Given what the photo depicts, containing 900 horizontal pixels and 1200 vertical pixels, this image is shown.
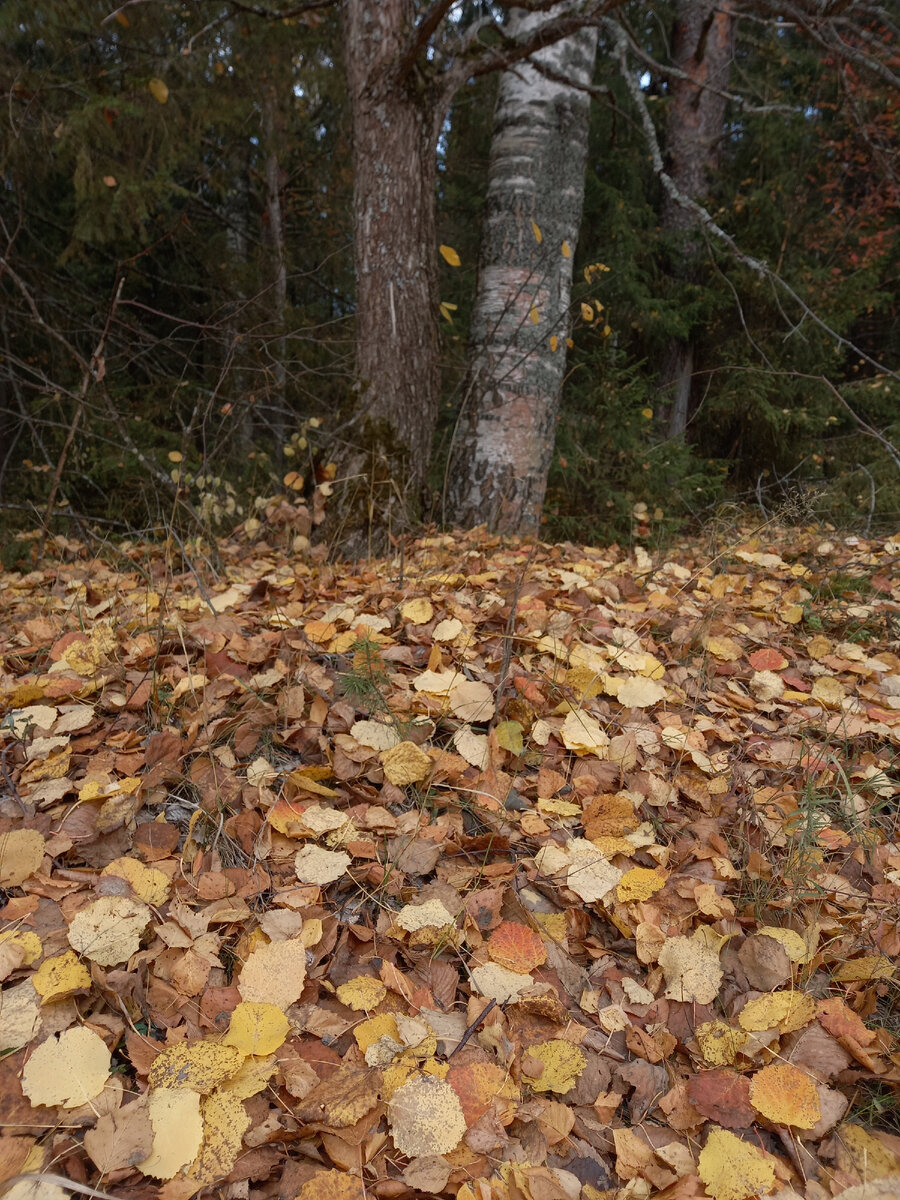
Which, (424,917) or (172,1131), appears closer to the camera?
(172,1131)

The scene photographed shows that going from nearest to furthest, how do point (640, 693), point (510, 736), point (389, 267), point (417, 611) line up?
point (510, 736)
point (640, 693)
point (417, 611)
point (389, 267)

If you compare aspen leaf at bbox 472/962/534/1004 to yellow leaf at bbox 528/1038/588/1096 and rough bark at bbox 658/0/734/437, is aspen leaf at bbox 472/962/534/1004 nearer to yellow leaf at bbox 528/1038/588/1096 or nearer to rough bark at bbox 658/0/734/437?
yellow leaf at bbox 528/1038/588/1096

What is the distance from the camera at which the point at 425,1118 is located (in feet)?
3.17

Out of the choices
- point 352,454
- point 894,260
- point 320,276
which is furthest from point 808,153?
point 352,454

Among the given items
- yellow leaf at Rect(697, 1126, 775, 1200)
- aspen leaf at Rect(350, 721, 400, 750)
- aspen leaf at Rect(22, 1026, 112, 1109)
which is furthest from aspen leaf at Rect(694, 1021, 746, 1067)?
aspen leaf at Rect(22, 1026, 112, 1109)

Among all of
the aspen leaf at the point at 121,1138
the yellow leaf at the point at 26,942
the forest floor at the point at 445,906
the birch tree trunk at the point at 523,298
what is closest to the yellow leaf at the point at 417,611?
the forest floor at the point at 445,906

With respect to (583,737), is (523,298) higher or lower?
higher

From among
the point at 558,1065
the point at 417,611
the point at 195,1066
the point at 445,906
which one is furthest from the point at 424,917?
the point at 417,611

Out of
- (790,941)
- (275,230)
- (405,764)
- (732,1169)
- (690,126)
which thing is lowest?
(732,1169)

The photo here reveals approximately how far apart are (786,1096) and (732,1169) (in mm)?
138

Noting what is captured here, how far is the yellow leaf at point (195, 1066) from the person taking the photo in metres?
0.97

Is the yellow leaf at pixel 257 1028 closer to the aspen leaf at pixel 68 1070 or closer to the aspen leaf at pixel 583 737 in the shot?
the aspen leaf at pixel 68 1070

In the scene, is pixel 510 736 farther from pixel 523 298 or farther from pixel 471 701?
pixel 523 298

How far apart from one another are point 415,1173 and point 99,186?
186 inches
